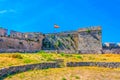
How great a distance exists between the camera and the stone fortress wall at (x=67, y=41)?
→ 60953mm

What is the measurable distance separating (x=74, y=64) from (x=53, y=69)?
4.98 metres

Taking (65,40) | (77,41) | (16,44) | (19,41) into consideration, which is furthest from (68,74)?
(65,40)

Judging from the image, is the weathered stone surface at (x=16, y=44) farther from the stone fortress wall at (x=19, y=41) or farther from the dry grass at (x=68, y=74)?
the dry grass at (x=68, y=74)

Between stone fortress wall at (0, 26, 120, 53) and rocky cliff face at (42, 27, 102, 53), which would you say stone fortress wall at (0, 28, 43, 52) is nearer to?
stone fortress wall at (0, 26, 120, 53)

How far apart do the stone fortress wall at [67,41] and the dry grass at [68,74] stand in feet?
66.0

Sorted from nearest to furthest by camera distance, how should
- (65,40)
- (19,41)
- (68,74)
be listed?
(68,74), (19,41), (65,40)

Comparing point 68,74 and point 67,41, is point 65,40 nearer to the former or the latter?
point 67,41

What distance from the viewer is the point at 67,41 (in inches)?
2687

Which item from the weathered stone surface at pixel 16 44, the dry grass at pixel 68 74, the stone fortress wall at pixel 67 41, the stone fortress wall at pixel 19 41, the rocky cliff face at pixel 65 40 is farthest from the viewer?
the rocky cliff face at pixel 65 40

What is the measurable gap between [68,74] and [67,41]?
107ft

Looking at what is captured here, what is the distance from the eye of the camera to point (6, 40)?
53875 millimetres

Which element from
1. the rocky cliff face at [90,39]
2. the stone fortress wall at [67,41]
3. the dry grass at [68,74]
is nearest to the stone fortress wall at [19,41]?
the stone fortress wall at [67,41]

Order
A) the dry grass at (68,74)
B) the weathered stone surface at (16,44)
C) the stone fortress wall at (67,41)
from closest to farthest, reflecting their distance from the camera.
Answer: the dry grass at (68,74) < the weathered stone surface at (16,44) < the stone fortress wall at (67,41)

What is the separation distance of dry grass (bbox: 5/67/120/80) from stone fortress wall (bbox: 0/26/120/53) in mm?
20128
